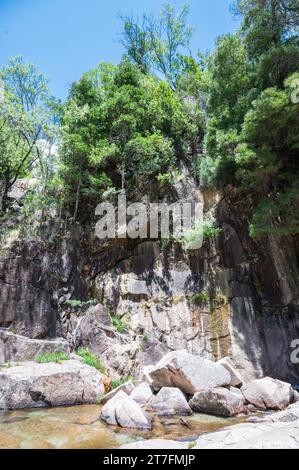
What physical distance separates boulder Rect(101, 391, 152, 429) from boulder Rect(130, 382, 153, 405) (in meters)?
1.49

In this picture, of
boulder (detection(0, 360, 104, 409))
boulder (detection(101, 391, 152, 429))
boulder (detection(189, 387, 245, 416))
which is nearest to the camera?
boulder (detection(101, 391, 152, 429))

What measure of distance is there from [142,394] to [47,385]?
295 centimetres

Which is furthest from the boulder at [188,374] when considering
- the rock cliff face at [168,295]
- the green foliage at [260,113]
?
the green foliage at [260,113]

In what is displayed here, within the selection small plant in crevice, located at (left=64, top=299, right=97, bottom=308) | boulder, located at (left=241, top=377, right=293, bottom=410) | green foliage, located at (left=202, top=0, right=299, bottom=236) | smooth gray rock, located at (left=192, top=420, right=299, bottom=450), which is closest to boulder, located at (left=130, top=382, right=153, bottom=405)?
boulder, located at (left=241, top=377, right=293, bottom=410)

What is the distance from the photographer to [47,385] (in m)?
10.3

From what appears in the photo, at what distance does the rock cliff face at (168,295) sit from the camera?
43.0ft

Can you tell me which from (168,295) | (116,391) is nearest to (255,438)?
(116,391)

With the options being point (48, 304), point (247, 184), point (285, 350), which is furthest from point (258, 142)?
point (48, 304)

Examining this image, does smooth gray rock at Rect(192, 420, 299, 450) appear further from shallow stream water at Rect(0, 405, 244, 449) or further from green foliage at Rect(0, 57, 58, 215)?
green foliage at Rect(0, 57, 58, 215)

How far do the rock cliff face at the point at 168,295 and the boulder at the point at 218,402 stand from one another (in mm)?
3405

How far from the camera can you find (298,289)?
13.5 metres

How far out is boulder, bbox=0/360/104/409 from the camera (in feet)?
32.4

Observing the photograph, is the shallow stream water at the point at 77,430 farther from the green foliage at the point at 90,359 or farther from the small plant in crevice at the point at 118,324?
the small plant in crevice at the point at 118,324

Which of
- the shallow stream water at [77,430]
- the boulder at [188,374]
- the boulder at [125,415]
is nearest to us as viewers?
the shallow stream water at [77,430]
